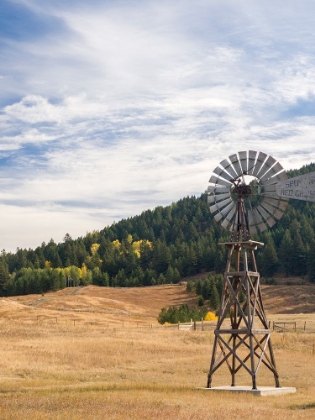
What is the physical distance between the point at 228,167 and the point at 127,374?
13.4 meters

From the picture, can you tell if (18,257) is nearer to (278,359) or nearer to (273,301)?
(273,301)

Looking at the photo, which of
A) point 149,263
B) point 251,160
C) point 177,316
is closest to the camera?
point 251,160

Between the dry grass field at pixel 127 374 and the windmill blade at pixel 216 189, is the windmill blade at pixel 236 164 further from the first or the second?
the dry grass field at pixel 127 374

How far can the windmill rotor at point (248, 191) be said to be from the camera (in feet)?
96.3

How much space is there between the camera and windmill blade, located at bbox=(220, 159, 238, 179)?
30.1 m

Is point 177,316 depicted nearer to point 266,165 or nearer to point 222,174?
point 222,174

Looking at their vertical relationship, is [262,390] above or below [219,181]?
below

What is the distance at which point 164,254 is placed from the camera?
16775 centimetres

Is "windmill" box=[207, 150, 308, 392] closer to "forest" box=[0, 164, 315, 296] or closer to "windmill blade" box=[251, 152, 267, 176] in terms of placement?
"windmill blade" box=[251, 152, 267, 176]

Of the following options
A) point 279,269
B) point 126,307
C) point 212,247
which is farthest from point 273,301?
point 212,247

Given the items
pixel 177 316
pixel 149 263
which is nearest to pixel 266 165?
pixel 177 316

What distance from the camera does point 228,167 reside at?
3016 centimetres

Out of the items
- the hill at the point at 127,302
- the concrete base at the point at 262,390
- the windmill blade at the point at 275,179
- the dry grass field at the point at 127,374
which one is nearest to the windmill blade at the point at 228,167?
the windmill blade at the point at 275,179

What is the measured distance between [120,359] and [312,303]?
7470 cm
